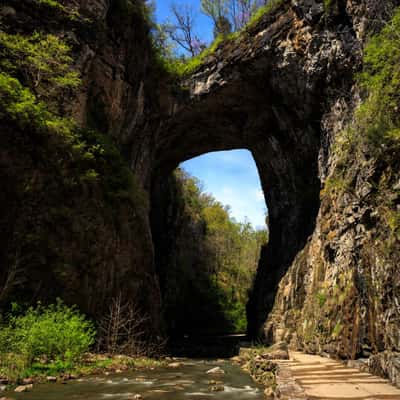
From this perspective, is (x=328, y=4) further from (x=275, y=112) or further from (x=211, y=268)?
(x=211, y=268)

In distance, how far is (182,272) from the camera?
33906 millimetres

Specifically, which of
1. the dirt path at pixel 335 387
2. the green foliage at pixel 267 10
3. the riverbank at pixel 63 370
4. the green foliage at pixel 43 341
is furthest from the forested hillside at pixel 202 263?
the dirt path at pixel 335 387

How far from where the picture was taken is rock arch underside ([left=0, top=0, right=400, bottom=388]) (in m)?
10.2

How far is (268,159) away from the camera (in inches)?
931

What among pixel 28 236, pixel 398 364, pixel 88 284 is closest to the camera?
pixel 398 364

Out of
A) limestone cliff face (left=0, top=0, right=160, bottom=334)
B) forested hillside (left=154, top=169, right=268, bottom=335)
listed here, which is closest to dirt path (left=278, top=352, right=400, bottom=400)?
limestone cliff face (left=0, top=0, right=160, bottom=334)

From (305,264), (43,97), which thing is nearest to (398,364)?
(305,264)

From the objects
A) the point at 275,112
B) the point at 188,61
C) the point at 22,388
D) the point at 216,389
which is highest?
the point at 188,61

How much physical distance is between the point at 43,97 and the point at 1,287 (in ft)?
26.1

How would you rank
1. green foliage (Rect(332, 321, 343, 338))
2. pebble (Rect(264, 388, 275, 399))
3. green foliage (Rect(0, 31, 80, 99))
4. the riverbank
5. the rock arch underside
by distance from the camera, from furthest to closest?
green foliage (Rect(0, 31, 80, 99)) → the rock arch underside → green foliage (Rect(332, 321, 343, 338)) → the riverbank → pebble (Rect(264, 388, 275, 399))

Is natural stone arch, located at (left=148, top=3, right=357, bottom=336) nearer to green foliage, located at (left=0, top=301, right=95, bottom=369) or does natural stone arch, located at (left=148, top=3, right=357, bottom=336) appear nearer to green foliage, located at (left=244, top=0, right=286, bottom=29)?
green foliage, located at (left=244, top=0, right=286, bottom=29)

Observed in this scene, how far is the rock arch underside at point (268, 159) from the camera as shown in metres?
10.2

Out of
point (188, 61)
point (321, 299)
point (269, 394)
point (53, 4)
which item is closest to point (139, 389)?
point (269, 394)

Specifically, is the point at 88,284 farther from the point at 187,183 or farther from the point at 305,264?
the point at 187,183
